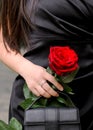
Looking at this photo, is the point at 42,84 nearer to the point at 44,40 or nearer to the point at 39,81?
the point at 39,81

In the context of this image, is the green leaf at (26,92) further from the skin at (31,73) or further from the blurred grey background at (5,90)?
the blurred grey background at (5,90)

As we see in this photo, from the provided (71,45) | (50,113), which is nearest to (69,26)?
(71,45)

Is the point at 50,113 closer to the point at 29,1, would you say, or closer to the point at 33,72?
the point at 33,72

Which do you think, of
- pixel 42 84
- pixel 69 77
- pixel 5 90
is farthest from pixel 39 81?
pixel 5 90

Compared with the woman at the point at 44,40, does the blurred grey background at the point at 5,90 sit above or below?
below

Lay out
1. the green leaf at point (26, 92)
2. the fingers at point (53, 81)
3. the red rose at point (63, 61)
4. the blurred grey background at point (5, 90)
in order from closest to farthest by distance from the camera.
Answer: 1. the red rose at point (63, 61)
2. the fingers at point (53, 81)
3. the green leaf at point (26, 92)
4. the blurred grey background at point (5, 90)

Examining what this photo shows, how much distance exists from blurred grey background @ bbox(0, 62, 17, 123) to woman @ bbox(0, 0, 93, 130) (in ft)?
8.17

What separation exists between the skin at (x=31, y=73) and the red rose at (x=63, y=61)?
0.35ft

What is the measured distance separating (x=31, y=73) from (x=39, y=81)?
6cm

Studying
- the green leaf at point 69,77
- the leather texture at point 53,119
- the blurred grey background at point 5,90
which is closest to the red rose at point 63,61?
the green leaf at point 69,77

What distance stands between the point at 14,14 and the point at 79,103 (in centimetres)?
50

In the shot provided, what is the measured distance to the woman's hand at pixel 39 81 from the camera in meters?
2.02

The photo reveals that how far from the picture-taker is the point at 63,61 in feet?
6.20

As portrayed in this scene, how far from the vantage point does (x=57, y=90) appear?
202 centimetres
